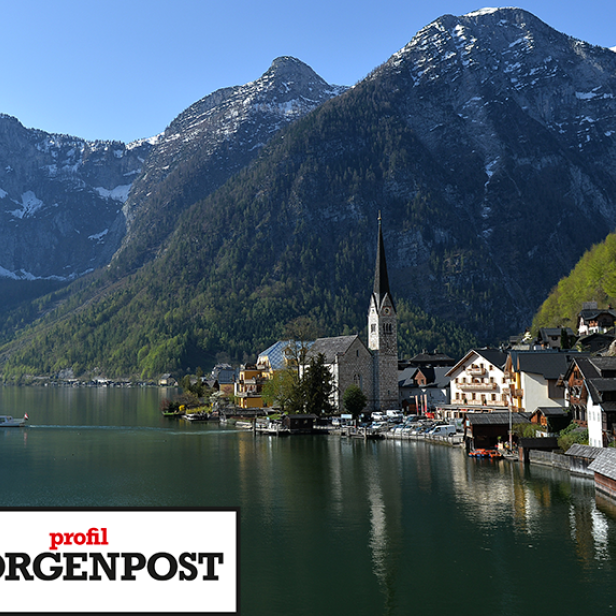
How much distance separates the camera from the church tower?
130 m

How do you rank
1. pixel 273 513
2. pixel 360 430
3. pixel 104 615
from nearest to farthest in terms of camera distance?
pixel 104 615, pixel 273 513, pixel 360 430

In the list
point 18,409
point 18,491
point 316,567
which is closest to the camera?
point 316,567

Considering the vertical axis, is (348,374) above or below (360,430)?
above

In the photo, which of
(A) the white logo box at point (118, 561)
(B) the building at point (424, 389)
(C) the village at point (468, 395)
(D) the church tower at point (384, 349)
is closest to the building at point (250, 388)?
(C) the village at point (468, 395)

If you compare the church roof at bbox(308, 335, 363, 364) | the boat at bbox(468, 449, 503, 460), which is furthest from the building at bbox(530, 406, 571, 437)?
the church roof at bbox(308, 335, 363, 364)

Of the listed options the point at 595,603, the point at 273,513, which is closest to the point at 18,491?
the point at 273,513

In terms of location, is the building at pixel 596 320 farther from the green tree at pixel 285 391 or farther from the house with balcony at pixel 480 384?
the green tree at pixel 285 391

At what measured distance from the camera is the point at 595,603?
1297 inches

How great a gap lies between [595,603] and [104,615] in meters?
27.6

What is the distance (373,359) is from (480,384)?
24.6 metres

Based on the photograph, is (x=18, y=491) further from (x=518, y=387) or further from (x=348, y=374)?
(x=348, y=374)

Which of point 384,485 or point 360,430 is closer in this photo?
point 384,485

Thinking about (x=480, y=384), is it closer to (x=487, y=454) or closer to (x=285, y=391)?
(x=285, y=391)

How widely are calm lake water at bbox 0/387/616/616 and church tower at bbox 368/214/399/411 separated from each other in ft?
108
